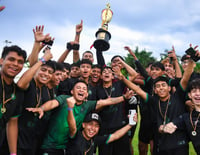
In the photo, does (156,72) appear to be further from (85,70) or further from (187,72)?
(85,70)

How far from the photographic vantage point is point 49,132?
3.73 m

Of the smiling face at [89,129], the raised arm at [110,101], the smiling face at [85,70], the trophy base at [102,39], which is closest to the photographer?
the smiling face at [89,129]

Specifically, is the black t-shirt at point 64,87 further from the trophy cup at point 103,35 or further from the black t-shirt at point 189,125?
the black t-shirt at point 189,125

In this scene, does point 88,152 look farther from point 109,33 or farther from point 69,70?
point 109,33

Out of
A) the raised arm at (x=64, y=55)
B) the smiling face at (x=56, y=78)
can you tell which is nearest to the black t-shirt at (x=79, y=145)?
the smiling face at (x=56, y=78)

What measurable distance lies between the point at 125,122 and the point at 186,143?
1.58 meters

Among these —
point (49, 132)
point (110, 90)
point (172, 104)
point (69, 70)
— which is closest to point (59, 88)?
point (69, 70)

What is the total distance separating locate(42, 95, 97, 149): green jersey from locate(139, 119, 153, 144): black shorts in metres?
2.50

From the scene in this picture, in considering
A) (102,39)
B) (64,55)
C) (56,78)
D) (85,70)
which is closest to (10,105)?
(56,78)

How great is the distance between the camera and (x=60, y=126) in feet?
12.0

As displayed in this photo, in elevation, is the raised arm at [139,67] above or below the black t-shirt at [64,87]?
above

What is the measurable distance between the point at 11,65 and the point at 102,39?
11.8ft

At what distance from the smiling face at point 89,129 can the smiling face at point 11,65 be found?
174cm

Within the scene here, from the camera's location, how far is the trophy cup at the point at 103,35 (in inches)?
244
